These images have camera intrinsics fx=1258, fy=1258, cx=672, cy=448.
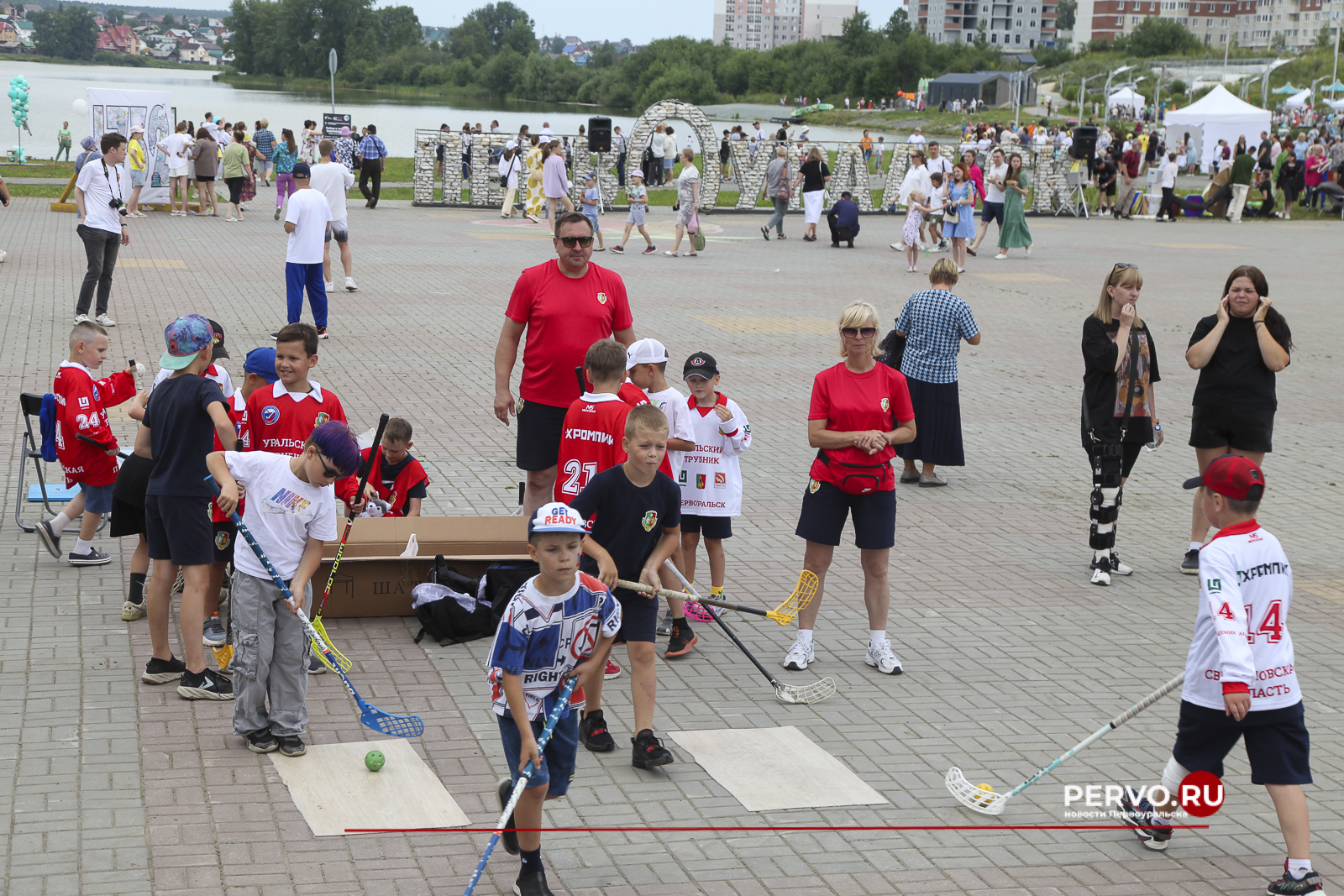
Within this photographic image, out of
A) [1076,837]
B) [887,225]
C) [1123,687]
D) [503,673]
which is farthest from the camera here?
[887,225]

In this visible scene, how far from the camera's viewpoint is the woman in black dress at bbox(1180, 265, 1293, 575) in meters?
7.59

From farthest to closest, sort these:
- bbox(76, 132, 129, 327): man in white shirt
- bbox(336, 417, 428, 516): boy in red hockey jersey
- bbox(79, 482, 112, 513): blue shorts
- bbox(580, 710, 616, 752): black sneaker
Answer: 1. bbox(76, 132, 129, 327): man in white shirt
2. bbox(336, 417, 428, 516): boy in red hockey jersey
3. bbox(79, 482, 112, 513): blue shorts
4. bbox(580, 710, 616, 752): black sneaker

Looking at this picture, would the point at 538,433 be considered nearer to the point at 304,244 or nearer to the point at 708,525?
the point at 708,525

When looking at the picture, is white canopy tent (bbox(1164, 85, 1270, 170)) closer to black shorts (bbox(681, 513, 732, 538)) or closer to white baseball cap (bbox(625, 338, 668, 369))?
black shorts (bbox(681, 513, 732, 538))

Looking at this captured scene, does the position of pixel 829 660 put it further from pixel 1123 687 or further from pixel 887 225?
pixel 887 225

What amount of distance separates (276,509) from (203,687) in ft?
3.71

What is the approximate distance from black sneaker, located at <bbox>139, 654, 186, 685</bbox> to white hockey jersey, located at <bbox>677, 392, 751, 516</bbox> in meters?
2.64

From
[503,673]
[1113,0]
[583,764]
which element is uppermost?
[1113,0]

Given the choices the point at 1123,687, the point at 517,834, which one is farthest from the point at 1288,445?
the point at 517,834

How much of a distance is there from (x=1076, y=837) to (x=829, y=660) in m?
1.95

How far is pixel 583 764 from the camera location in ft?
17.5

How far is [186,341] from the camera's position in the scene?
5.58m

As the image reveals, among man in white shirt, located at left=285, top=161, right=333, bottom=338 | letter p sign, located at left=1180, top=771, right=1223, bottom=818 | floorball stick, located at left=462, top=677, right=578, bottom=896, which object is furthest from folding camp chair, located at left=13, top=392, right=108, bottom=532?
letter p sign, located at left=1180, top=771, right=1223, bottom=818

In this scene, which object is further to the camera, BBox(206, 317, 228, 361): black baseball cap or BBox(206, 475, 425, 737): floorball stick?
BBox(206, 317, 228, 361): black baseball cap
